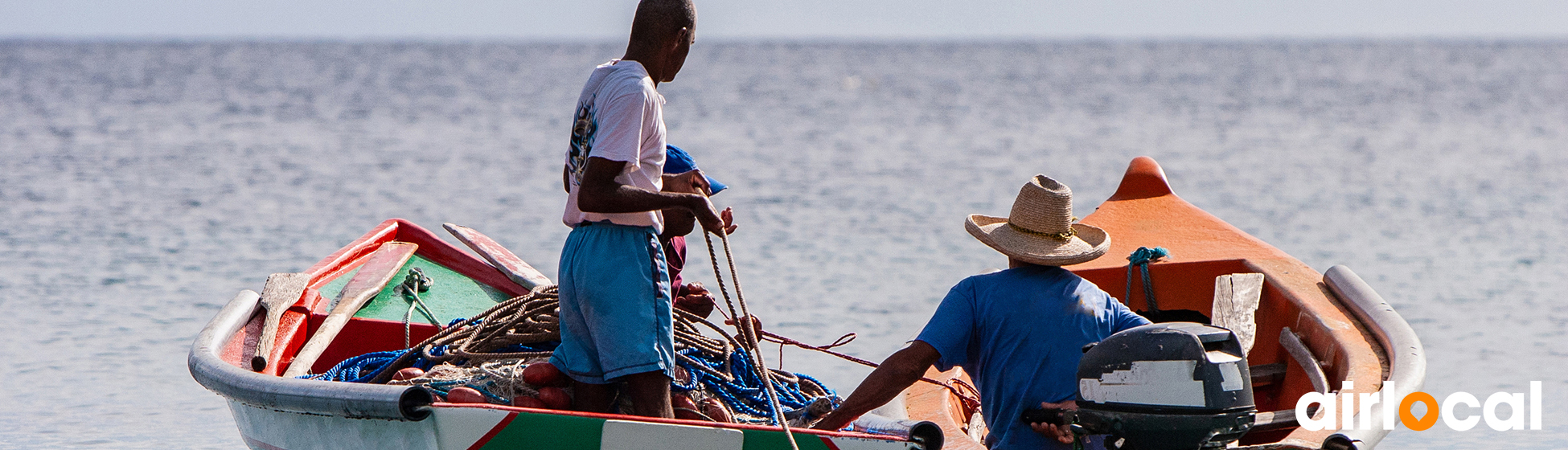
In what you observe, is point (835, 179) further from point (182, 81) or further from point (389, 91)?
point (182, 81)

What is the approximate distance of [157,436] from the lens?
7145 millimetres

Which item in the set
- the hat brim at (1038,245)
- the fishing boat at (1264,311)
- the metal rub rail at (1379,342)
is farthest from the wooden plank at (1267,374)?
the hat brim at (1038,245)

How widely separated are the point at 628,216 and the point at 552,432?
0.61 metres

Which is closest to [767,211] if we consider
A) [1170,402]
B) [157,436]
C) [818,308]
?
[818,308]

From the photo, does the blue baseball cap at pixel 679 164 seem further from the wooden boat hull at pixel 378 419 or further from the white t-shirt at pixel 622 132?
the wooden boat hull at pixel 378 419

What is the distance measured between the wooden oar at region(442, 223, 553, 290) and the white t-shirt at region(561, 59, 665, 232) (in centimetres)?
254

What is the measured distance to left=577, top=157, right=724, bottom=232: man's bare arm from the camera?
363cm

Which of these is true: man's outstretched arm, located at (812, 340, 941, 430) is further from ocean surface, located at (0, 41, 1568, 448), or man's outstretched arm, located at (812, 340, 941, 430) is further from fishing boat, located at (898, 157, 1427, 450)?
ocean surface, located at (0, 41, 1568, 448)

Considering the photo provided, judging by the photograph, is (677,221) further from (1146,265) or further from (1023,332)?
(1146,265)

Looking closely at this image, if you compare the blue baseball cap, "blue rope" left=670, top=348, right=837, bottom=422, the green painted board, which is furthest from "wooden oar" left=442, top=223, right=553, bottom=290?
the blue baseball cap

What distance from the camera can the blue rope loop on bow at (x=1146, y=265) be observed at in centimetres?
622

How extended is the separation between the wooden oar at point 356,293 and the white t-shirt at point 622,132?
182cm

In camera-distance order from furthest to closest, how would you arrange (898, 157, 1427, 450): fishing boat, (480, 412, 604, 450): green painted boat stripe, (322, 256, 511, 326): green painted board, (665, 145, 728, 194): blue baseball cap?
(322, 256, 511, 326): green painted board → (898, 157, 1427, 450): fishing boat → (665, 145, 728, 194): blue baseball cap → (480, 412, 604, 450): green painted boat stripe

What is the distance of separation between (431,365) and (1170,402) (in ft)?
8.05
